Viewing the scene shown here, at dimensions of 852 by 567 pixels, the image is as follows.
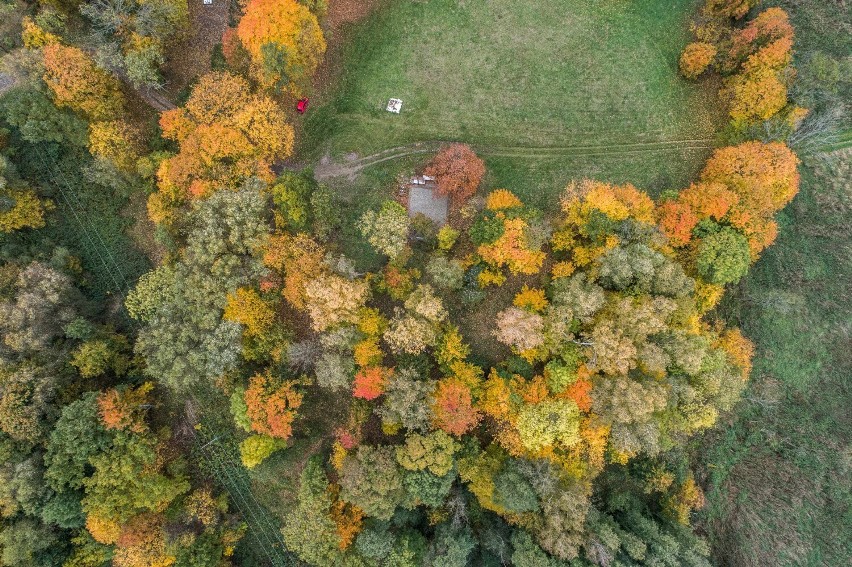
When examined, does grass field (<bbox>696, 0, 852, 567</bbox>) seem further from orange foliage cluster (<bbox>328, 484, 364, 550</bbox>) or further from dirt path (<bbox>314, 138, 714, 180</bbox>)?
orange foliage cluster (<bbox>328, 484, 364, 550</bbox>)

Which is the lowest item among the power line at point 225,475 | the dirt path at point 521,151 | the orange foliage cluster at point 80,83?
the power line at point 225,475

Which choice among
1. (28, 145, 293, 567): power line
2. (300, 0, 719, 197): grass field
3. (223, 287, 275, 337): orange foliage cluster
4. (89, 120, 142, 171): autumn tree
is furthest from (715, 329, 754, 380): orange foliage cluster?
(89, 120, 142, 171): autumn tree

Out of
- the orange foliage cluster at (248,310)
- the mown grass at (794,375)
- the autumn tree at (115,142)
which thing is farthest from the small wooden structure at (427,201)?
the mown grass at (794,375)

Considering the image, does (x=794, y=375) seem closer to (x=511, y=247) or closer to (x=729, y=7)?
(x=511, y=247)

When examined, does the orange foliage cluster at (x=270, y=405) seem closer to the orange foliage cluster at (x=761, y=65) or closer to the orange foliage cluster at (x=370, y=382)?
the orange foliage cluster at (x=370, y=382)

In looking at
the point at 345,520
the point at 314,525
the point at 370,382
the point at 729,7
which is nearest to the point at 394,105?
the point at 370,382

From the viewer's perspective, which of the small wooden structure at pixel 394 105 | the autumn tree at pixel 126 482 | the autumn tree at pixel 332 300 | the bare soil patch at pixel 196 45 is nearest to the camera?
the autumn tree at pixel 332 300
